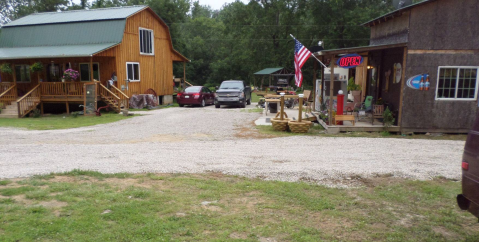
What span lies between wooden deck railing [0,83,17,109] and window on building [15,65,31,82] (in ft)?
5.16

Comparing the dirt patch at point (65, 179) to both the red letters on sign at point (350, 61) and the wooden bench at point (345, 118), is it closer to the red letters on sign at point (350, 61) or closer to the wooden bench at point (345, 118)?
the wooden bench at point (345, 118)

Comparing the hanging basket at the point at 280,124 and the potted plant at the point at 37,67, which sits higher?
the potted plant at the point at 37,67

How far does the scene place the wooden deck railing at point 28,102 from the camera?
17.6 meters

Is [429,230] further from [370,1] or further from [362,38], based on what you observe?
[370,1]

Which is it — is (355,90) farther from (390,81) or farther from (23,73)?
(23,73)

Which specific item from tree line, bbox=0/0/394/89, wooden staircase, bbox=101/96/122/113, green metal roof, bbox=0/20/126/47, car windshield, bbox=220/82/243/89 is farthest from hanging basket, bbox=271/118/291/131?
tree line, bbox=0/0/394/89

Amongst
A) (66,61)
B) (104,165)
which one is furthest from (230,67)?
(104,165)

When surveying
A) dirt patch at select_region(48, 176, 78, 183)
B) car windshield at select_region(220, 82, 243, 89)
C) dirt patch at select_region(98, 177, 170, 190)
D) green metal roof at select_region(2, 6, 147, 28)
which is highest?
green metal roof at select_region(2, 6, 147, 28)

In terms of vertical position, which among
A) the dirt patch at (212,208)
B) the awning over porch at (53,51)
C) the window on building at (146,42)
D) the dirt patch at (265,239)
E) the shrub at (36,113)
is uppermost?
the window on building at (146,42)

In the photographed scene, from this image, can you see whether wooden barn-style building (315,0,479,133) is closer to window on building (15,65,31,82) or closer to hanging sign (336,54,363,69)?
hanging sign (336,54,363,69)

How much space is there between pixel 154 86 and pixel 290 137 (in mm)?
15310

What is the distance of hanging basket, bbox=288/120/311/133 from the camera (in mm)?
11391

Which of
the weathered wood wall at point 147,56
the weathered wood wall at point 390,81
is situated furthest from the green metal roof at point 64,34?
the weathered wood wall at point 390,81

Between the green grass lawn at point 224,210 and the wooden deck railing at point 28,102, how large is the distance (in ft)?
46.4
